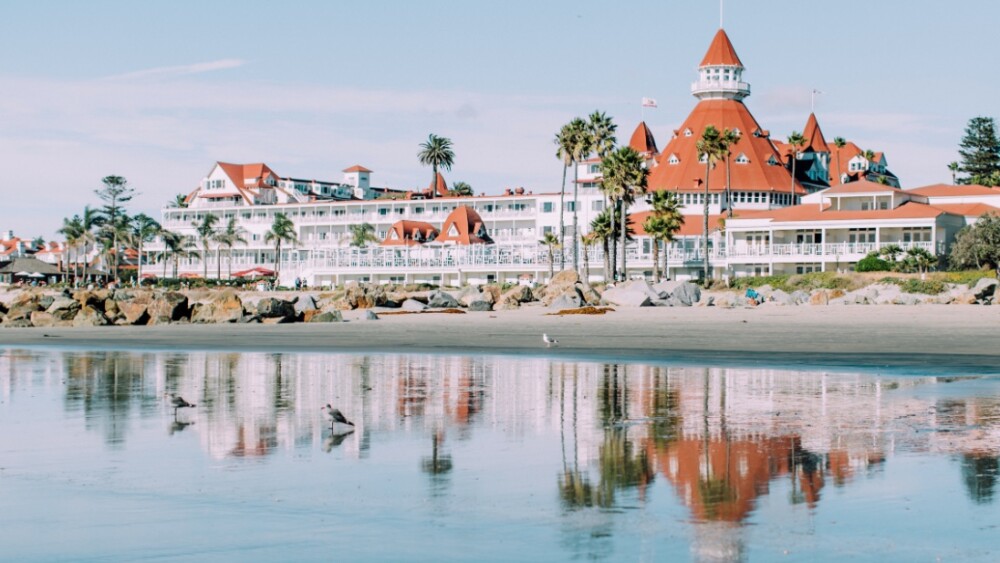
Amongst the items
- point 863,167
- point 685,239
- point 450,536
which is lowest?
point 450,536

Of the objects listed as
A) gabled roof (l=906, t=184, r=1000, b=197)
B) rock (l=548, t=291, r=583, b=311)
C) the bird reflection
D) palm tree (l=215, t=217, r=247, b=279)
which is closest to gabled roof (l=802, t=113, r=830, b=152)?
gabled roof (l=906, t=184, r=1000, b=197)

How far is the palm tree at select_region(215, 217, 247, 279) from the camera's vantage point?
12875cm

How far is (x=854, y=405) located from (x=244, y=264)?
121301 mm

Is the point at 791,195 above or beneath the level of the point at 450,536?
above

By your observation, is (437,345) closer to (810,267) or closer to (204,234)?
(810,267)

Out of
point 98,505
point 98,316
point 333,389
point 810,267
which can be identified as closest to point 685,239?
point 810,267

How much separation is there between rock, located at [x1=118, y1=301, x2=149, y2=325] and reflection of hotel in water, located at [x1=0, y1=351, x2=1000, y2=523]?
792 inches

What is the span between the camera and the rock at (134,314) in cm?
4422

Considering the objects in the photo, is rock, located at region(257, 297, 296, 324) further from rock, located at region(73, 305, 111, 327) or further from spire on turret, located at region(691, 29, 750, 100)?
spire on turret, located at region(691, 29, 750, 100)

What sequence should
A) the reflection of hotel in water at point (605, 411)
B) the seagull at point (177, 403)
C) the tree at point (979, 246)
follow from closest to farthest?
the reflection of hotel in water at point (605, 411), the seagull at point (177, 403), the tree at point (979, 246)

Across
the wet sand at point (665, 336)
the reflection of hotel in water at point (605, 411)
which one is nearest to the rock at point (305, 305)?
the wet sand at point (665, 336)

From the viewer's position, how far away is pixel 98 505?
9391 millimetres

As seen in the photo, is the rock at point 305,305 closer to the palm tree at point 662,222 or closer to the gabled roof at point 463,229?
the palm tree at point 662,222

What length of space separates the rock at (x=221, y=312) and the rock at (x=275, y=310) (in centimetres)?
78
